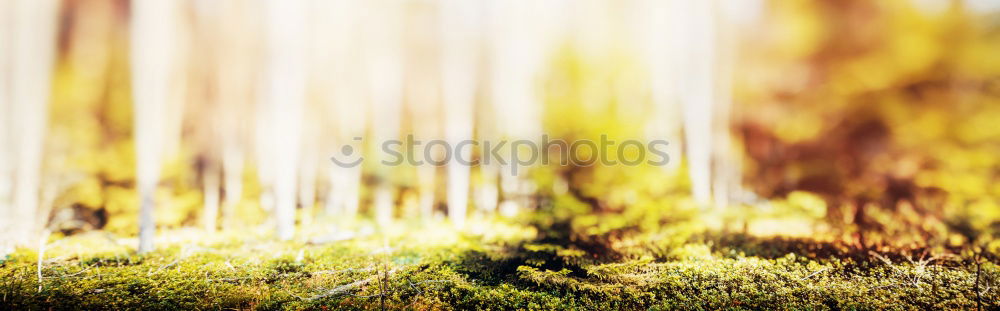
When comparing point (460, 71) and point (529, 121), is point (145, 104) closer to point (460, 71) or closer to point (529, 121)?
point (460, 71)

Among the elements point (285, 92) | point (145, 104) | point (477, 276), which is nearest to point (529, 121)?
point (477, 276)

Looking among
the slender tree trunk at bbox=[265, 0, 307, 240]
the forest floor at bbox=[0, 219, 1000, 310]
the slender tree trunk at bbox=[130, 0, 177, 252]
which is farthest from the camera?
the slender tree trunk at bbox=[265, 0, 307, 240]

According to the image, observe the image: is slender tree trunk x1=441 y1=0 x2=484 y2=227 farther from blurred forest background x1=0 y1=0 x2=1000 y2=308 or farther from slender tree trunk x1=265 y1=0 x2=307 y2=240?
slender tree trunk x1=265 y1=0 x2=307 y2=240

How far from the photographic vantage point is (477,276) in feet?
13.6

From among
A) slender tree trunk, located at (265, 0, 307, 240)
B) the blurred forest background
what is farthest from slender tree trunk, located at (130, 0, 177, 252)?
slender tree trunk, located at (265, 0, 307, 240)

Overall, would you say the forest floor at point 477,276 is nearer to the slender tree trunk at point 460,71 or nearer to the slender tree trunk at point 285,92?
the slender tree trunk at point 285,92

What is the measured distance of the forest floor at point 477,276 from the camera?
11.9 ft

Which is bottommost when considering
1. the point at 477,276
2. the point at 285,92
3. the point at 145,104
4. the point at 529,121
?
the point at 477,276

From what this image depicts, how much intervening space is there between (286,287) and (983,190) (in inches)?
388

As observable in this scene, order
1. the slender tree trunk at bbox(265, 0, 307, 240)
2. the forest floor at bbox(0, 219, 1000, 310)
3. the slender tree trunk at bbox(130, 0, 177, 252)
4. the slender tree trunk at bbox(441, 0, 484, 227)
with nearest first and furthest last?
the forest floor at bbox(0, 219, 1000, 310), the slender tree trunk at bbox(130, 0, 177, 252), the slender tree trunk at bbox(265, 0, 307, 240), the slender tree trunk at bbox(441, 0, 484, 227)

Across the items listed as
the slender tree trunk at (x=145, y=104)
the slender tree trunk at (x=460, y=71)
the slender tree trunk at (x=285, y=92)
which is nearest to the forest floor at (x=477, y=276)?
the slender tree trunk at (x=145, y=104)

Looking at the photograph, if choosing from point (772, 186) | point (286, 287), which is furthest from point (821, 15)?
point (286, 287)

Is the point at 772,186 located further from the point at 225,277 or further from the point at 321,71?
the point at 321,71

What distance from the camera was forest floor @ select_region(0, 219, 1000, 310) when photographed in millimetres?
3621
